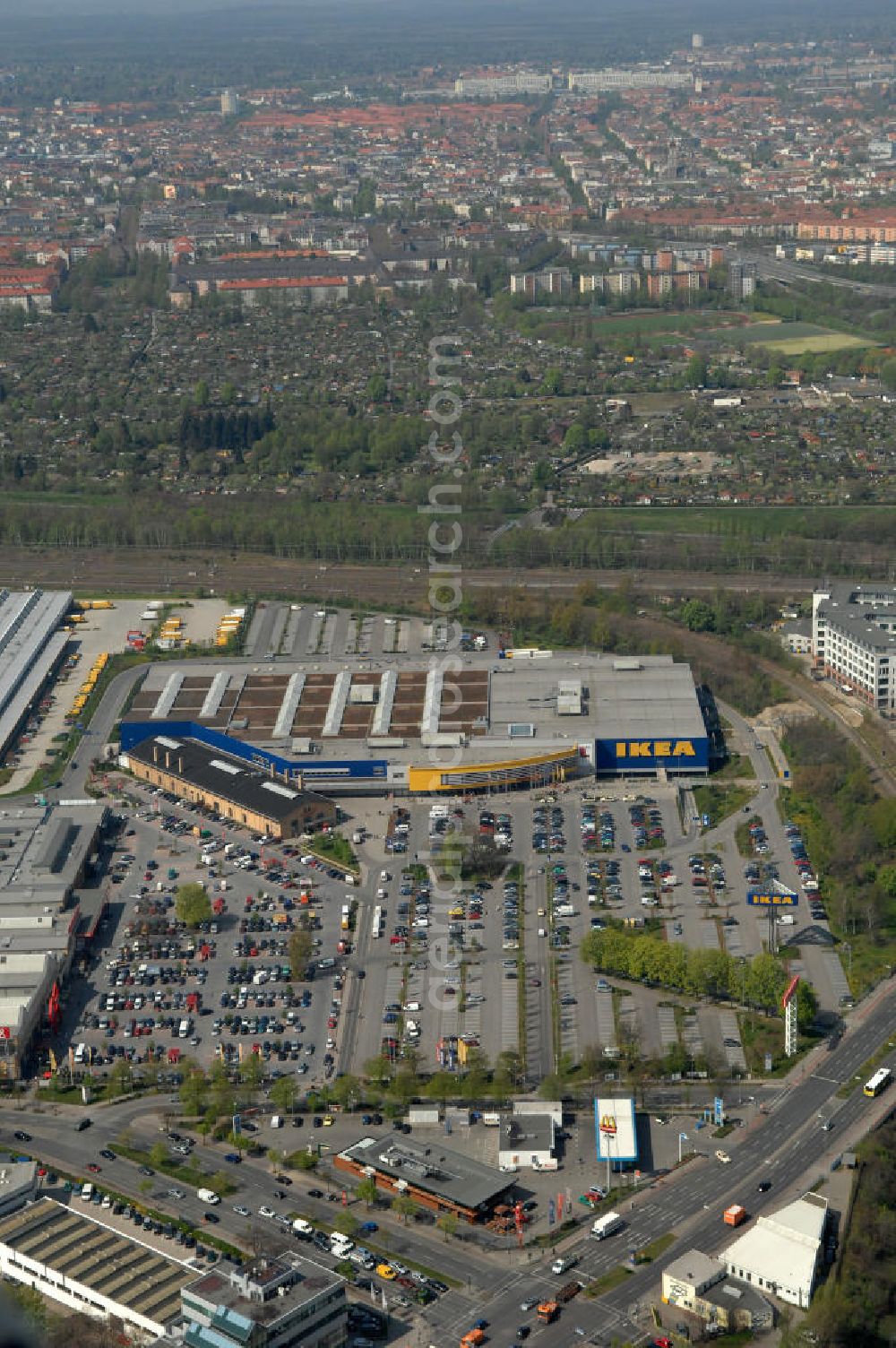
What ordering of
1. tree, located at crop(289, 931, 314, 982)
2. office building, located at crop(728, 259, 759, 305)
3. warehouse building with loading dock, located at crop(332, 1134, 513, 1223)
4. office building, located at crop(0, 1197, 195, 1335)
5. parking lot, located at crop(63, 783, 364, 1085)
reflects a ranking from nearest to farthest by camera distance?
office building, located at crop(0, 1197, 195, 1335), warehouse building with loading dock, located at crop(332, 1134, 513, 1223), parking lot, located at crop(63, 783, 364, 1085), tree, located at crop(289, 931, 314, 982), office building, located at crop(728, 259, 759, 305)

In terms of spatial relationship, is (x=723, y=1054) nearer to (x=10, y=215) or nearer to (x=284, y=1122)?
(x=284, y=1122)

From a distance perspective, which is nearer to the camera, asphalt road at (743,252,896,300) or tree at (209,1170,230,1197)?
tree at (209,1170,230,1197)

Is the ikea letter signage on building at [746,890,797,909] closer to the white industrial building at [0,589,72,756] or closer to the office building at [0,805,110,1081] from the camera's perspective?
the office building at [0,805,110,1081]

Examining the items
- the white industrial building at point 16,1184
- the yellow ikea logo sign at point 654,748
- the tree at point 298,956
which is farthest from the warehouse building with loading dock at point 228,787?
the white industrial building at point 16,1184

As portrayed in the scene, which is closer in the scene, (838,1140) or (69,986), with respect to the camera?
(838,1140)

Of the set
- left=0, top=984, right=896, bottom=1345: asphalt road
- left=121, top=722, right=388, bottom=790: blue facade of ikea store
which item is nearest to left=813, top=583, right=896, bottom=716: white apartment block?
left=121, top=722, right=388, bottom=790: blue facade of ikea store

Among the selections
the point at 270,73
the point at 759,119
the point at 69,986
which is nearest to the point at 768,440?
the point at 69,986

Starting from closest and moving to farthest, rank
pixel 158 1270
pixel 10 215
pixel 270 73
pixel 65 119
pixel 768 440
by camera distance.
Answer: pixel 158 1270 < pixel 768 440 < pixel 10 215 < pixel 65 119 < pixel 270 73
